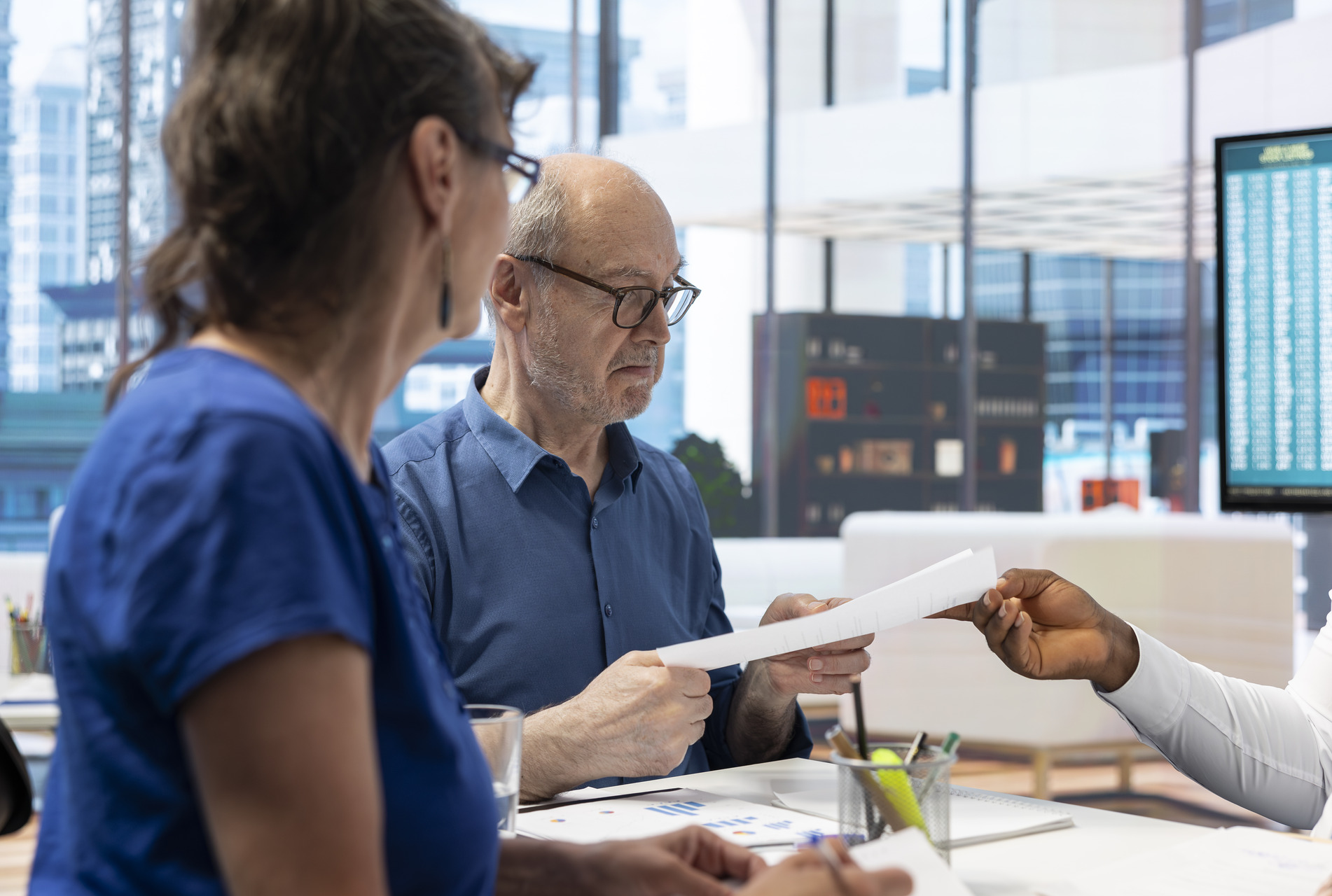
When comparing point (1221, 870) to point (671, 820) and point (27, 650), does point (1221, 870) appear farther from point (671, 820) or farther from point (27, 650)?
point (27, 650)

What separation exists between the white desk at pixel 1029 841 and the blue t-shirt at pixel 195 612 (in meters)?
0.55

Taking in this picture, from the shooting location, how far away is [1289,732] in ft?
4.71

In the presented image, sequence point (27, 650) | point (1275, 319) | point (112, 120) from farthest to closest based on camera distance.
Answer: point (112, 120)
point (27, 650)
point (1275, 319)

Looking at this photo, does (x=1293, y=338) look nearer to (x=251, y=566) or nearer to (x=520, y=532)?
(x=520, y=532)

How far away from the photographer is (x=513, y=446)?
5.43ft

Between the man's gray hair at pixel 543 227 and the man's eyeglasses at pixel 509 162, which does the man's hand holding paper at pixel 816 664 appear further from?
the man's eyeglasses at pixel 509 162

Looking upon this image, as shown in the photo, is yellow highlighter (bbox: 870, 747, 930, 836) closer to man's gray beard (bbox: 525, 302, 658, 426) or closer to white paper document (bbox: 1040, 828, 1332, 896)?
white paper document (bbox: 1040, 828, 1332, 896)

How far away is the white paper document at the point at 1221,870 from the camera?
99 centimetres

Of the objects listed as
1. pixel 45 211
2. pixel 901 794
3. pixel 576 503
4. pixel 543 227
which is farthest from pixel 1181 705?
pixel 45 211

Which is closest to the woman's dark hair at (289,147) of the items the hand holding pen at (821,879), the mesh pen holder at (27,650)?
the hand holding pen at (821,879)

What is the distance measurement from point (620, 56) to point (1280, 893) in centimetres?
570

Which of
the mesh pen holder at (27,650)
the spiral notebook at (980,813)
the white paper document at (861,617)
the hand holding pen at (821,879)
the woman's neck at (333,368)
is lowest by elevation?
the mesh pen holder at (27,650)

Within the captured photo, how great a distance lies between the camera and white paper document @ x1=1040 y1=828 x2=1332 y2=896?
0.99m

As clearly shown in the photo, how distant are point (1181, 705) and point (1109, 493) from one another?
501cm
